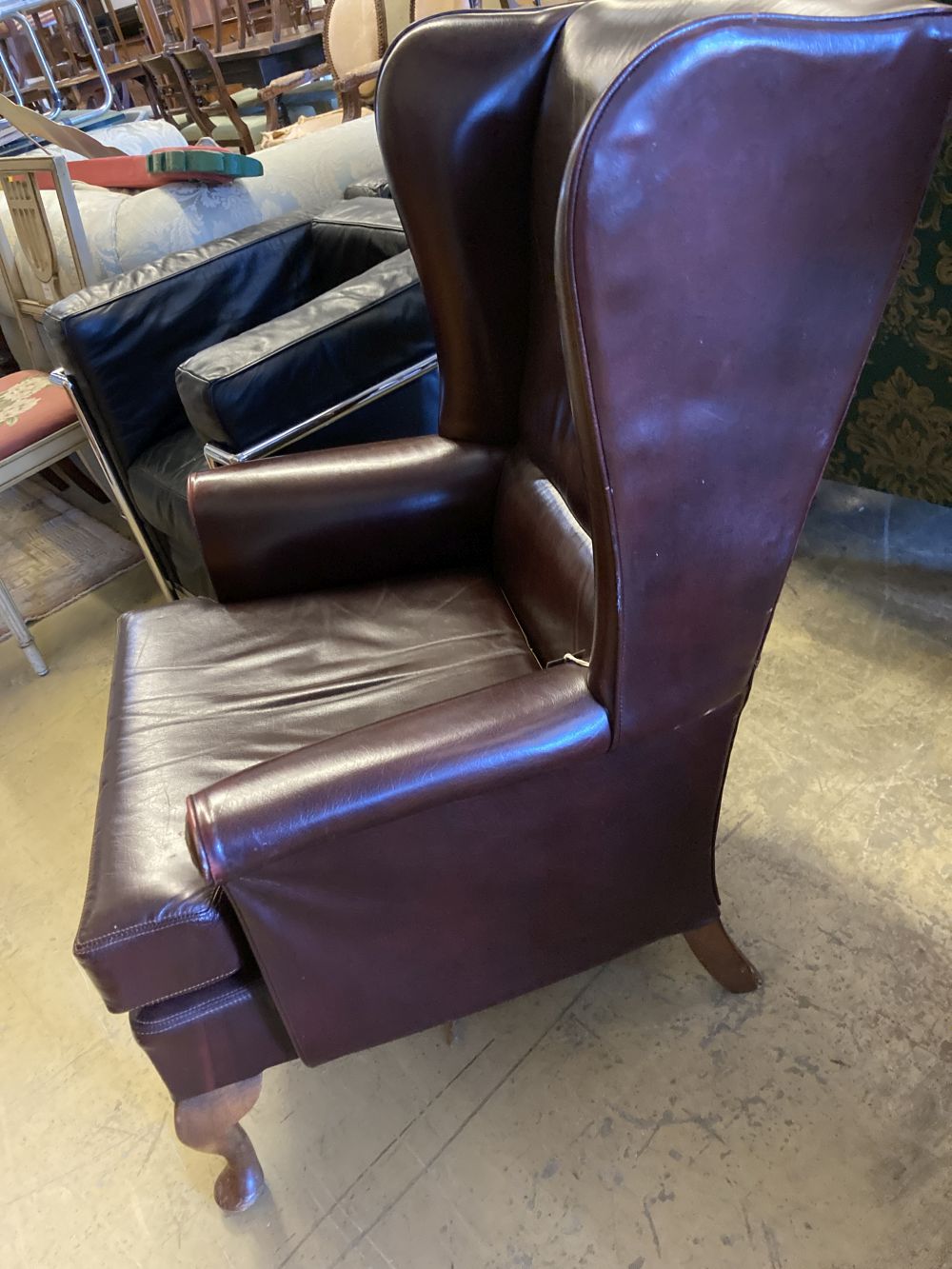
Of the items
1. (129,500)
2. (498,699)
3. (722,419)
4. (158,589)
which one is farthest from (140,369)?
(722,419)

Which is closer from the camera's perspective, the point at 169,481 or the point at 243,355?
the point at 243,355

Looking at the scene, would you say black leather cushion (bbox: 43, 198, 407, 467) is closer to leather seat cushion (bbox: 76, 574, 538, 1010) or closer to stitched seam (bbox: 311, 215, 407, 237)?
stitched seam (bbox: 311, 215, 407, 237)

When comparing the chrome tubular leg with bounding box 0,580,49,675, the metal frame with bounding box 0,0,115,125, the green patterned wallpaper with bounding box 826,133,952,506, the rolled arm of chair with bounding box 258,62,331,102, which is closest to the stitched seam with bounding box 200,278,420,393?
the chrome tubular leg with bounding box 0,580,49,675

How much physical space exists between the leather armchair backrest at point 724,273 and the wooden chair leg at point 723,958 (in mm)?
525

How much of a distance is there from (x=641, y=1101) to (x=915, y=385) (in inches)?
50.4

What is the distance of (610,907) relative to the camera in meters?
0.96

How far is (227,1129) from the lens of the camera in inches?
38.3

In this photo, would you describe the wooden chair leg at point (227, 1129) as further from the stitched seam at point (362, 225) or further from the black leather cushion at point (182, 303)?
the stitched seam at point (362, 225)

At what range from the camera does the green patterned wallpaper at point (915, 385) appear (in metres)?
1.39

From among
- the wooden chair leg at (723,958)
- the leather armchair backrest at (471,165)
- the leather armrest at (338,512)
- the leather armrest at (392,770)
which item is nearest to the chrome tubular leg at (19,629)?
the leather armrest at (338,512)

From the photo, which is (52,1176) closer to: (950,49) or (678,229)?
(678,229)

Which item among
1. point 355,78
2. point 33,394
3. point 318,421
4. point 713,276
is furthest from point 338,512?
point 355,78

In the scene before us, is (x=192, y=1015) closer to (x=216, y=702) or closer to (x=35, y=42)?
(x=216, y=702)

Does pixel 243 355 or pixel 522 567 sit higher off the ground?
pixel 243 355
